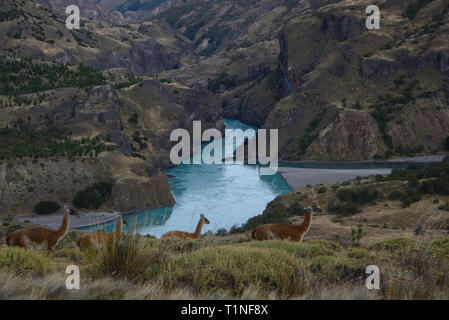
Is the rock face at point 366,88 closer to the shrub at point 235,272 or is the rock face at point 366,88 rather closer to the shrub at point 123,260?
the shrub at point 235,272

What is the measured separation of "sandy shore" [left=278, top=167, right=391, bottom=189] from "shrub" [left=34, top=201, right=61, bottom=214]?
3307 centimetres

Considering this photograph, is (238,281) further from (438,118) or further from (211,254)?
(438,118)

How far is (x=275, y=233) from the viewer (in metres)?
14.7

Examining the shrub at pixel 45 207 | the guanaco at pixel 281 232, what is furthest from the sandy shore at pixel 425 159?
the guanaco at pixel 281 232

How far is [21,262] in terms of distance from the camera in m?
9.34

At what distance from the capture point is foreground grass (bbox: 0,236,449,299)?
7.14 meters

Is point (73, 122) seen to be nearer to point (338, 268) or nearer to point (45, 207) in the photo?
point (45, 207)

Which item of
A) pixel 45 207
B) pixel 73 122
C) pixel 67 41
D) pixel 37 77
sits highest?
pixel 67 41

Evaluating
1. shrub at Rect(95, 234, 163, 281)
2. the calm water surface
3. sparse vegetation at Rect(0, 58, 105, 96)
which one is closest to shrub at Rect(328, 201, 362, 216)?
the calm water surface

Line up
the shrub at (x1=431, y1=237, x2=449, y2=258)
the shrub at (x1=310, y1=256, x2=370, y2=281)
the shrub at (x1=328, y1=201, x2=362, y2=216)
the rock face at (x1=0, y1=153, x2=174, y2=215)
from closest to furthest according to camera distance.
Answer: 1. the shrub at (x1=310, y1=256, x2=370, y2=281)
2. the shrub at (x1=431, y1=237, x2=449, y2=258)
3. the shrub at (x1=328, y1=201, x2=362, y2=216)
4. the rock face at (x1=0, y1=153, x2=174, y2=215)

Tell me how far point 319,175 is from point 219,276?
2471 inches

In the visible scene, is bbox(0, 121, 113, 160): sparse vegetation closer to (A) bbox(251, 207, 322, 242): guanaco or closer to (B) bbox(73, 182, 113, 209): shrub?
→ (B) bbox(73, 182, 113, 209): shrub

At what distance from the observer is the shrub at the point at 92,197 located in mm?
51562

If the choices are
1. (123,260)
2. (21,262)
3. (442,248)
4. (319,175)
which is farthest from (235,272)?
(319,175)
